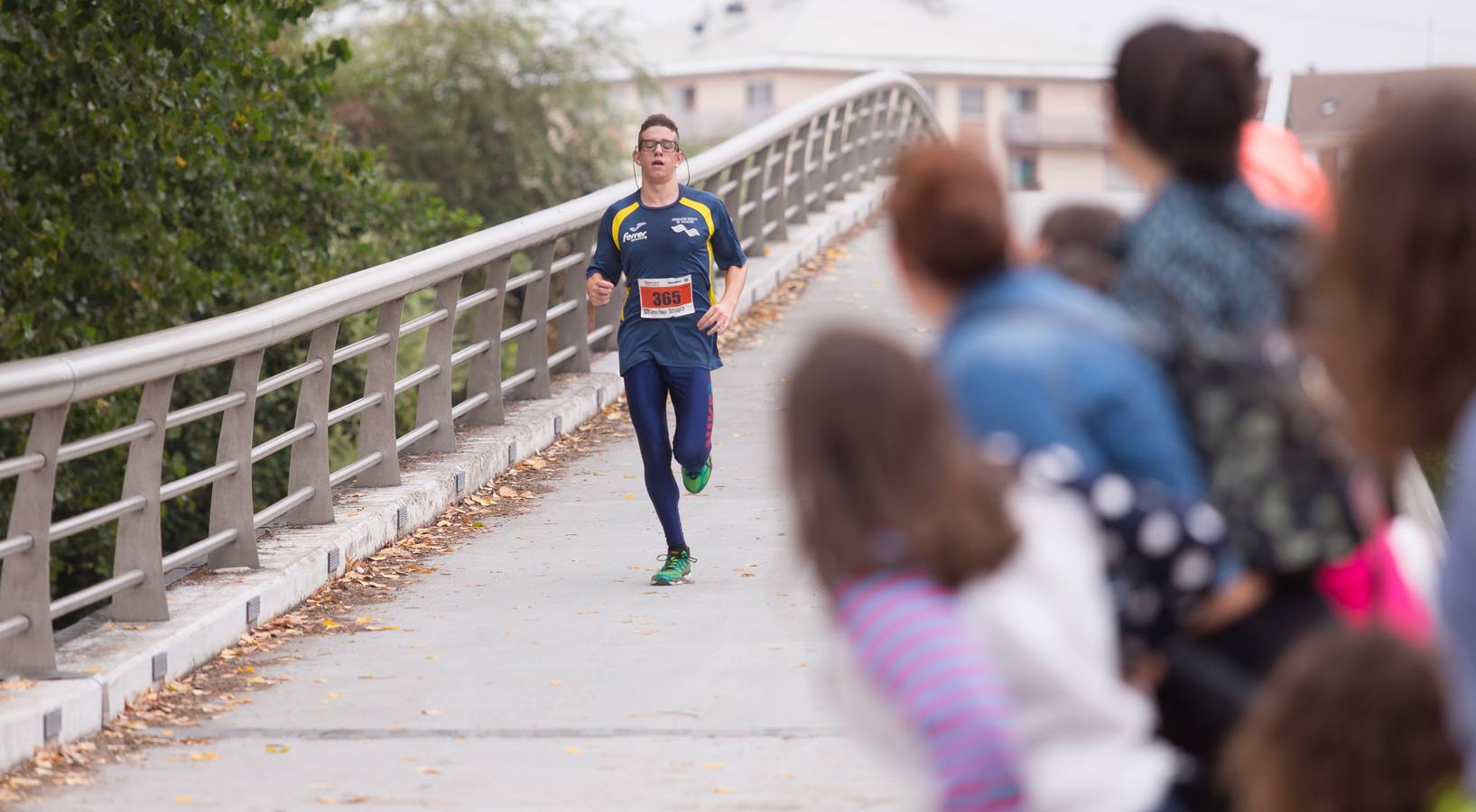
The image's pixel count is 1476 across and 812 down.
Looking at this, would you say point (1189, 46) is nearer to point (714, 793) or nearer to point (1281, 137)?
point (1281, 137)

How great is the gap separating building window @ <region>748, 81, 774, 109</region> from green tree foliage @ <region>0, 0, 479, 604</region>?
72.3 meters

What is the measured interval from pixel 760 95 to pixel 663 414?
84194 mm

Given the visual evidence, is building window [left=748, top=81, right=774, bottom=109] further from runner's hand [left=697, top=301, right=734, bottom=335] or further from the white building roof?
runner's hand [left=697, top=301, right=734, bottom=335]

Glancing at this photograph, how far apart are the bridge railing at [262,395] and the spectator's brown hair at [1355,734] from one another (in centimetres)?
237

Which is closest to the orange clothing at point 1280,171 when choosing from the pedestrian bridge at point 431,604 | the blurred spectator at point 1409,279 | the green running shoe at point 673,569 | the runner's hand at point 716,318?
the pedestrian bridge at point 431,604

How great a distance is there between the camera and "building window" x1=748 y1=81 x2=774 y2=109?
91.2 metres

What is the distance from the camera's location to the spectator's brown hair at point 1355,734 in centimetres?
233

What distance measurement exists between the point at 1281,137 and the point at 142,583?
4647 millimetres

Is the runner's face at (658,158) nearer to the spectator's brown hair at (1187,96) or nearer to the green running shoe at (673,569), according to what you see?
the green running shoe at (673,569)

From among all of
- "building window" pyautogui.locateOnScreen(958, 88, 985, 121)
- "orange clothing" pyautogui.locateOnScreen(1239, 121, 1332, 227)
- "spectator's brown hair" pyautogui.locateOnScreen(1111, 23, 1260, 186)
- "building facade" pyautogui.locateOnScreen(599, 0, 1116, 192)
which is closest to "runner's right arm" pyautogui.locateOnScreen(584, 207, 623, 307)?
"orange clothing" pyautogui.locateOnScreen(1239, 121, 1332, 227)

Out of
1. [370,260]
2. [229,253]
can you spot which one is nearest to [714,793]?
[229,253]

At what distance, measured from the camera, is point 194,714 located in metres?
6.90

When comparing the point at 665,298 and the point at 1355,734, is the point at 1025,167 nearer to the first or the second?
the point at 665,298

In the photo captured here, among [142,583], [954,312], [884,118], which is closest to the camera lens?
[954,312]
